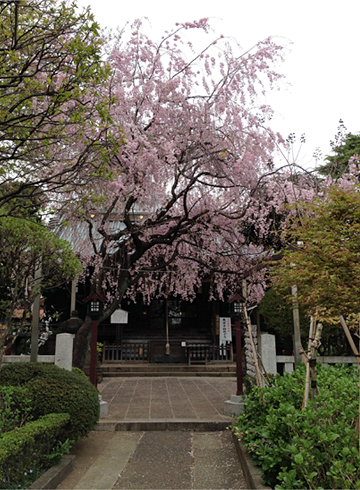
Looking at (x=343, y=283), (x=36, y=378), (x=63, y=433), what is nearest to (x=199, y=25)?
(x=343, y=283)

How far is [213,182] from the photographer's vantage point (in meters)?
9.16

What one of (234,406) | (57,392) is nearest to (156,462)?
(57,392)

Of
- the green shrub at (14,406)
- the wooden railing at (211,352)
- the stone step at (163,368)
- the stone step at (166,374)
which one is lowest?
the stone step at (166,374)

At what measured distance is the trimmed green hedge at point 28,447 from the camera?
3.78 meters

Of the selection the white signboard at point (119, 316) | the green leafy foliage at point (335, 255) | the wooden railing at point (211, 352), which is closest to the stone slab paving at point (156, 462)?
the green leafy foliage at point (335, 255)

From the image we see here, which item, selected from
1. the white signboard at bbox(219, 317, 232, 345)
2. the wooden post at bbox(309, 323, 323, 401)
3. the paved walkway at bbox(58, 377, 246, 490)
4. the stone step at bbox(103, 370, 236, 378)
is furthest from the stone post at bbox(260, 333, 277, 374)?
the white signboard at bbox(219, 317, 232, 345)

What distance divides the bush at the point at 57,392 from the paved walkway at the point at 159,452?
609 mm

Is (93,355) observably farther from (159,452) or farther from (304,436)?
(304,436)

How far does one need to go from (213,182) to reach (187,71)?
2.54m

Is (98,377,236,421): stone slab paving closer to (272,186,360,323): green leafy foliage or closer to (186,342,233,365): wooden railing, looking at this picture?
(186,342,233,365): wooden railing

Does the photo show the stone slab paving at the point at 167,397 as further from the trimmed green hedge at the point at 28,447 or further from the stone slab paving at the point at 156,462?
the trimmed green hedge at the point at 28,447

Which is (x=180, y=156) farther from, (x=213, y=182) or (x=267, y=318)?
(x=267, y=318)

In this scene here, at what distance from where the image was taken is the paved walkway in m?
4.79

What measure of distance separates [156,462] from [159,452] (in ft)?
1.53
